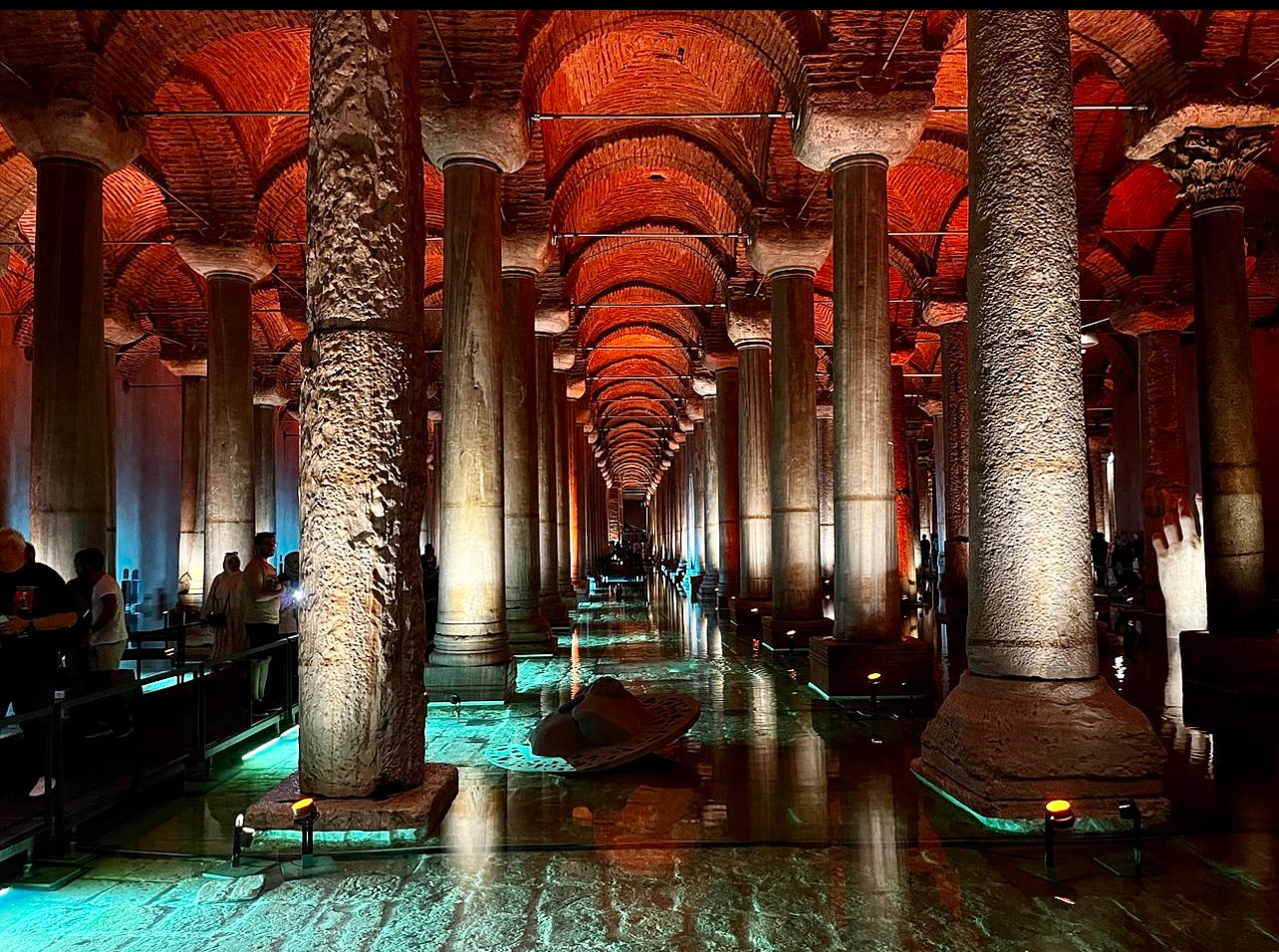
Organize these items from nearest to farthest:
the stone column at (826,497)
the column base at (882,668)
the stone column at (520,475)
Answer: the column base at (882,668) → the stone column at (520,475) → the stone column at (826,497)

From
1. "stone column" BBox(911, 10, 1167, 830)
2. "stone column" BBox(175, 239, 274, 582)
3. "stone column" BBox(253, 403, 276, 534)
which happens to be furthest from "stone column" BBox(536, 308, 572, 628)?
"stone column" BBox(911, 10, 1167, 830)

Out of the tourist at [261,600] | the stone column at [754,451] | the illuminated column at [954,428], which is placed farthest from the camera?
the illuminated column at [954,428]

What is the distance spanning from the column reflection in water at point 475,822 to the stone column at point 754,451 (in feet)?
30.0

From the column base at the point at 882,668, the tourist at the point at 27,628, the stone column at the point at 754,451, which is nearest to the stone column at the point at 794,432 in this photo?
the stone column at the point at 754,451

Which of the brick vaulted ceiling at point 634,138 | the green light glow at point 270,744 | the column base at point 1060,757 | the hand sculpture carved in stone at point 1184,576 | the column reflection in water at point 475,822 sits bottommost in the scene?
the green light glow at point 270,744

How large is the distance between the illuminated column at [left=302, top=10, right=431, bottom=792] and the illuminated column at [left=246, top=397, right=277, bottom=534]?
50.3 feet

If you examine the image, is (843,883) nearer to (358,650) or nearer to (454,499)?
(358,650)

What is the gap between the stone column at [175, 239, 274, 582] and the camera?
39.3ft

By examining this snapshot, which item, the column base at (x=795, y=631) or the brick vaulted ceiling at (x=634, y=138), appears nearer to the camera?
the brick vaulted ceiling at (x=634, y=138)

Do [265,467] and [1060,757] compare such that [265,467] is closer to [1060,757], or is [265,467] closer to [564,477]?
[564,477]

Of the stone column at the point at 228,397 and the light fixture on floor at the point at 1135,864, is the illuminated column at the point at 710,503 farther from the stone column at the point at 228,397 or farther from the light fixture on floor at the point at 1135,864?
the light fixture on floor at the point at 1135,864

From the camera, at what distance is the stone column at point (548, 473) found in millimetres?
15390

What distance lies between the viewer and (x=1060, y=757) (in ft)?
15.6

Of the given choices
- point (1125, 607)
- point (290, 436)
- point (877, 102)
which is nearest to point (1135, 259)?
point (1125, 607)
